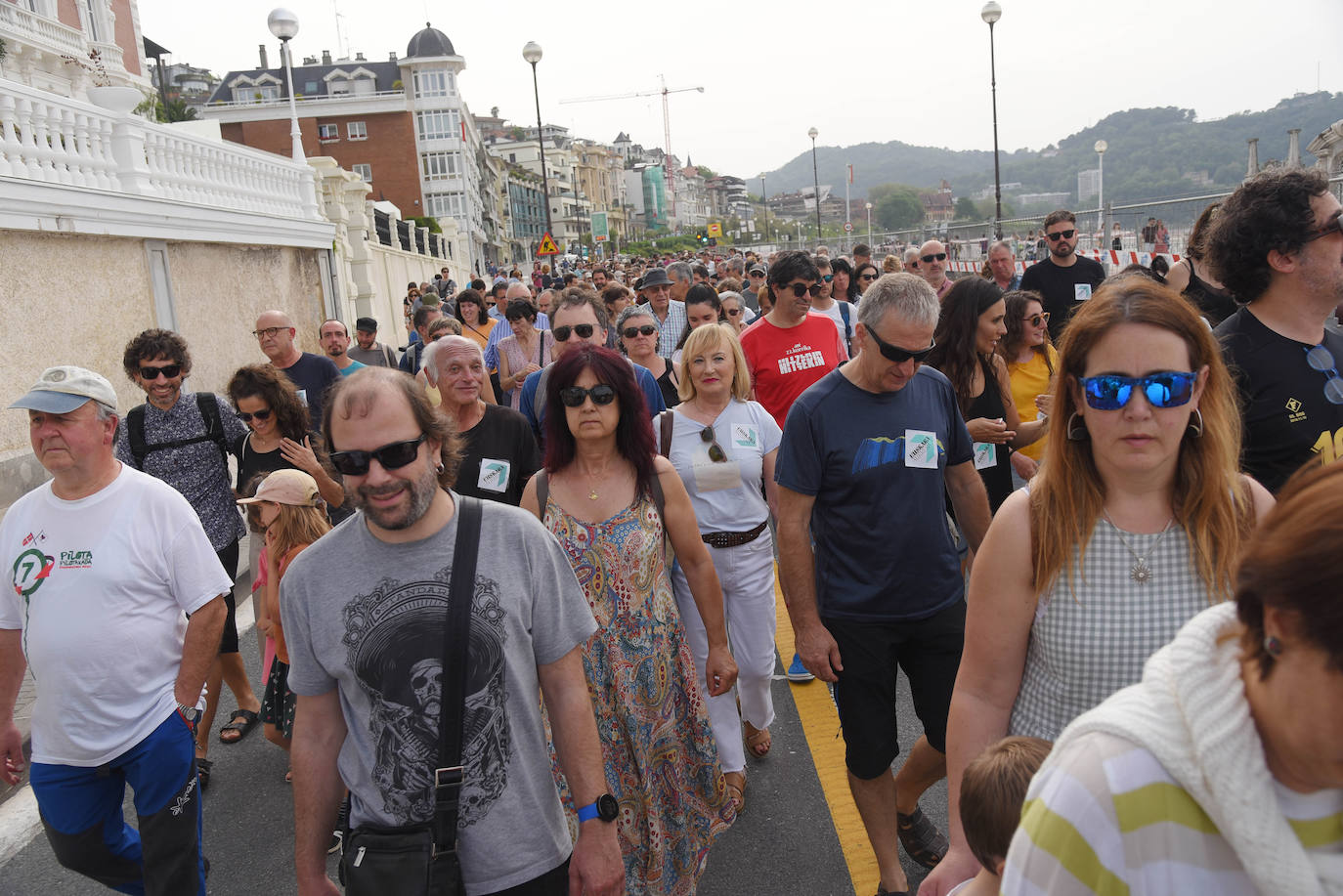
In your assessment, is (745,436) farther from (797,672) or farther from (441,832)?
(441,832)

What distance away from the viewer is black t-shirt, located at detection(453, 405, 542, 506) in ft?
14.9

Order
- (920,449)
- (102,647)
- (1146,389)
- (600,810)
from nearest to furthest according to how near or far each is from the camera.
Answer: (1146,389)
(600,810)
(102,647)
(920,449)

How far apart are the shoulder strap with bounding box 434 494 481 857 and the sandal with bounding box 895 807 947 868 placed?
6.62 feet

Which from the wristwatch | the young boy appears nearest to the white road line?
the wristwatch

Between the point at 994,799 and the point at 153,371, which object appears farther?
Result: the point at 153,371

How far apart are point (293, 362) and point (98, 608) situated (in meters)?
4.16

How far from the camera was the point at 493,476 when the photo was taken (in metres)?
4.56

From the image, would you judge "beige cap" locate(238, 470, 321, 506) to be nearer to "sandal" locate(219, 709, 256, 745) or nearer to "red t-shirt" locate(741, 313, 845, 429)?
"sandal" locate(219, 709, 256, 745)

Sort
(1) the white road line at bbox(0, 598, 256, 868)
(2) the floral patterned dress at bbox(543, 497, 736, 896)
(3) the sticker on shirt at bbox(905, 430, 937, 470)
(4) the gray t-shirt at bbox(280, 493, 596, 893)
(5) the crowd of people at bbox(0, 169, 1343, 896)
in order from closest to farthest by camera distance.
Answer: (5) the crowd of people at bbox(0, 169, 1343, 896) → (4) the gray t-shirt at bbox(280, 493, 596, 893) → (2) the floral patterned dress at bbox(543, 497, 736, 896) → (3) the sticker on shirt at bbox(905, 430, 937, 470) → (1) the white road line at bbox(0, 598, 256, 868)

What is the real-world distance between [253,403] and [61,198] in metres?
6.57

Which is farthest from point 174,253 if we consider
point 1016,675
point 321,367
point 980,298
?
point 1016,675

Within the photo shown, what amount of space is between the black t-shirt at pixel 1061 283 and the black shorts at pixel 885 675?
517 centimetres

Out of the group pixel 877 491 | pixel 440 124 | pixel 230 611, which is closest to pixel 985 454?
pixel 877 491

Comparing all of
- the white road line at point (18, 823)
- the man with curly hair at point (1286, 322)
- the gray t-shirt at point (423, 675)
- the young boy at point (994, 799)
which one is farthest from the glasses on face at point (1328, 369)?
the white road line at point (18, 823)
